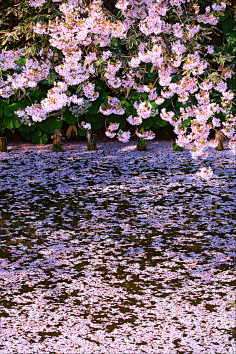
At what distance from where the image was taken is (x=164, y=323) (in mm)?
3125

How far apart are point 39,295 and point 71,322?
41 centimetres

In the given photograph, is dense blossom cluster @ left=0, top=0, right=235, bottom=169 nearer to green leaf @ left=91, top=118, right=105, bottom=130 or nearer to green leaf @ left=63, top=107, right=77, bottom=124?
green leaf @ left=63, top=107, right=77, bottom=124

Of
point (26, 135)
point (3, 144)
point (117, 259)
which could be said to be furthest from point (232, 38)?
point (117, 259)

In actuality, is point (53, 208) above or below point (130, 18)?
below

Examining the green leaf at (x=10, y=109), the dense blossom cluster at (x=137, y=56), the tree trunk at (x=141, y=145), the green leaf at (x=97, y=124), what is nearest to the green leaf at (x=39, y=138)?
the green leaf at (x=10, y=109)

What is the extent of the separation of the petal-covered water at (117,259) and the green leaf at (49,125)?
3.77 feet

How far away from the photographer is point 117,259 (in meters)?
4.06

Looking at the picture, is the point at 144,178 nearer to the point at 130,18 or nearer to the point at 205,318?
the point at 130,18

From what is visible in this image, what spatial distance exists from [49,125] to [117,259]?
4323 mm

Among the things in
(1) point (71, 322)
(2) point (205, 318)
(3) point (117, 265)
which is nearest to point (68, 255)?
(3) point (117, 265)

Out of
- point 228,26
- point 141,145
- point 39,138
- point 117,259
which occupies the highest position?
point 228,26

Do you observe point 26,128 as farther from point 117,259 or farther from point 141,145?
point 117,259

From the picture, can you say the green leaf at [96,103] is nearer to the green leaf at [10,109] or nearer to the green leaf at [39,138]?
the green leaf at [39,138]

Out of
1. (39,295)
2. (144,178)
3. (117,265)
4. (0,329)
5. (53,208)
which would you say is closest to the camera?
(0,329)
